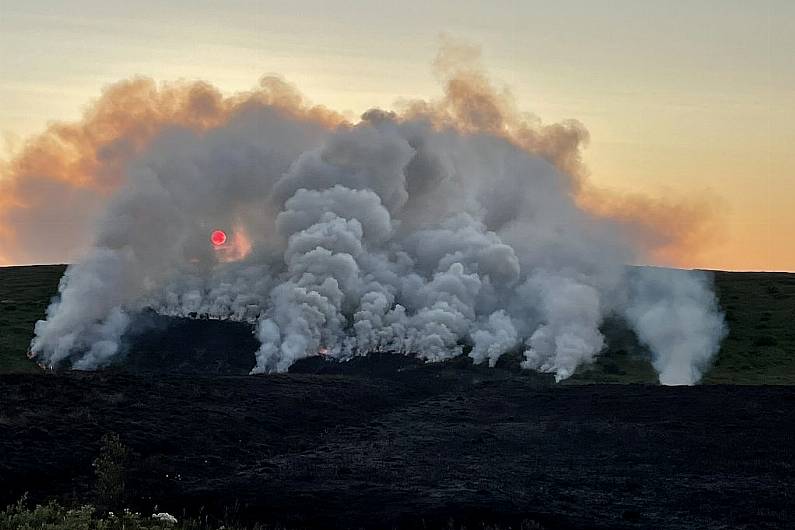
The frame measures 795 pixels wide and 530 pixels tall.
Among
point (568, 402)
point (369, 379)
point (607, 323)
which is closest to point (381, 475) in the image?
point (568, 402)

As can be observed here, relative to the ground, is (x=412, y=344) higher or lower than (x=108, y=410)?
higher

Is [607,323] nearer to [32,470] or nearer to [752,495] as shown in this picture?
[752,495]

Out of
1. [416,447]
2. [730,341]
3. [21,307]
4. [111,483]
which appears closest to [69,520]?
[111,483]

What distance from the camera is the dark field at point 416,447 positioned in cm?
3878

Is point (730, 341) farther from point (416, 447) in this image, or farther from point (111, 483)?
point (111, 483)

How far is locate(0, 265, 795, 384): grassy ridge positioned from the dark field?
5.73 ft

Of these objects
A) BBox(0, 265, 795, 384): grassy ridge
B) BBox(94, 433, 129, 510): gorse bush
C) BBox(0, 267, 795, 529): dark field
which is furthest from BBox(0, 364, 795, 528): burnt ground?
BBox(0, 265, 795, 384): grassy ridge

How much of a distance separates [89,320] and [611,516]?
71.0 meters

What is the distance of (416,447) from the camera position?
2076 inches

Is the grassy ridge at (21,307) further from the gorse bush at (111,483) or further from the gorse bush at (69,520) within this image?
the gorse bush at (69,520)

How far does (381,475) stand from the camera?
148 ft

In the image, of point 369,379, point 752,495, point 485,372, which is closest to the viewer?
point 752,495

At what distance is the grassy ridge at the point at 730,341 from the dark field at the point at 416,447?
175 centimetres

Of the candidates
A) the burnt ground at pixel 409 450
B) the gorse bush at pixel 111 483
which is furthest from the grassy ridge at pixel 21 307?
the gorse bush at pixel 111 483
